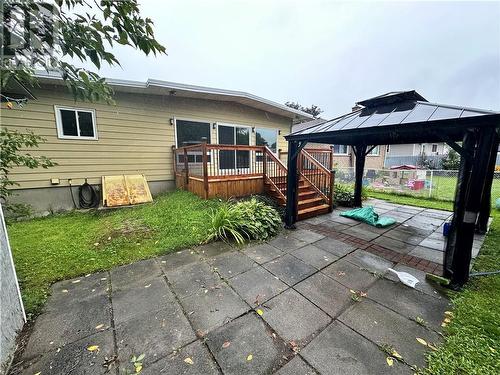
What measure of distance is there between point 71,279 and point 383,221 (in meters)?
6.59

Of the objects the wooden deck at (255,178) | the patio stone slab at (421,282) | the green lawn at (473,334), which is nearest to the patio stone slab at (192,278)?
the green lawn at (473,334)

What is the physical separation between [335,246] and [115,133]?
7134 millimetres

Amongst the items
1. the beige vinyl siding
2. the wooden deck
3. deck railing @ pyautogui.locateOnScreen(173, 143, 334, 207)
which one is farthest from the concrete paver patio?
the beige vinyl siding

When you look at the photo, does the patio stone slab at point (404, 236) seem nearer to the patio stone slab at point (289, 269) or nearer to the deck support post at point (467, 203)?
the deck support post at point (467, 203)

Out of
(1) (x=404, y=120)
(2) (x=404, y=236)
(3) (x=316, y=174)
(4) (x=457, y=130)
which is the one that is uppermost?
(1) (x=404, y=120)

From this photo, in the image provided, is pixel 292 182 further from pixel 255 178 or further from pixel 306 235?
pixel 255 178

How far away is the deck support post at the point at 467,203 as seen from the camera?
7.99 ft

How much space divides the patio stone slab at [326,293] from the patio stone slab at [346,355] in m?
0.31

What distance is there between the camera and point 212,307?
2334mm

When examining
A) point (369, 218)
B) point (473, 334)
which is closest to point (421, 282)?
point (473, 334)

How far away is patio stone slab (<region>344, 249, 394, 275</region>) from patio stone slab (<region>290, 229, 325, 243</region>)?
0.81 m

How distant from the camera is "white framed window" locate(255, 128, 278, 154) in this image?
9125 millimetres

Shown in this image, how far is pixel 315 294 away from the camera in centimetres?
258

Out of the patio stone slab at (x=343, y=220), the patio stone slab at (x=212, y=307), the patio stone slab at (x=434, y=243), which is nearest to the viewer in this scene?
the patio stone slab at (x=212, y=307)
